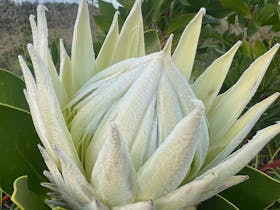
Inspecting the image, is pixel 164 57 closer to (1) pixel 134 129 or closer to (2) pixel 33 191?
(1) pixel 134 129

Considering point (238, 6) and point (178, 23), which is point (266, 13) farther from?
point (178, 23)

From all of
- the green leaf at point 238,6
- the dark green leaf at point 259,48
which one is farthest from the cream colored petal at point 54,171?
the green leaf at point 238,6

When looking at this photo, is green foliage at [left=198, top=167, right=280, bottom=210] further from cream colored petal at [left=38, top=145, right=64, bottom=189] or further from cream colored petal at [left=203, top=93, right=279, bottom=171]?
cream colored petal at [left=38, top=145, right=64, bottom=189]

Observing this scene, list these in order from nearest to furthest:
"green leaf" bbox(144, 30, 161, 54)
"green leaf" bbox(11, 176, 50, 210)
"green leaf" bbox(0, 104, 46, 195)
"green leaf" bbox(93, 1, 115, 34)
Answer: "green leaf" bbox(11, 176, 50, 210) < "green leaf" bbox(0, 104, 46, 195) < "green leaf" bbox(144, 30, 161, 54) < "green leaf" bbox(93, 1, 115, 34)

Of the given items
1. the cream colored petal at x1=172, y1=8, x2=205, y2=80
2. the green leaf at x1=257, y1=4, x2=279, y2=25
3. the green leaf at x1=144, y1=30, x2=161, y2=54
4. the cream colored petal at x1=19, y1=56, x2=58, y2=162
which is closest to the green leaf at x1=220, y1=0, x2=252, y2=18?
the green leaf at x1=257, y1=4, x2=279, y2=25

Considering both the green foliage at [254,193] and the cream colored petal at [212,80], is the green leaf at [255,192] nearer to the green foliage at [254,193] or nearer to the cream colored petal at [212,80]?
the green foliage at [254,193]
